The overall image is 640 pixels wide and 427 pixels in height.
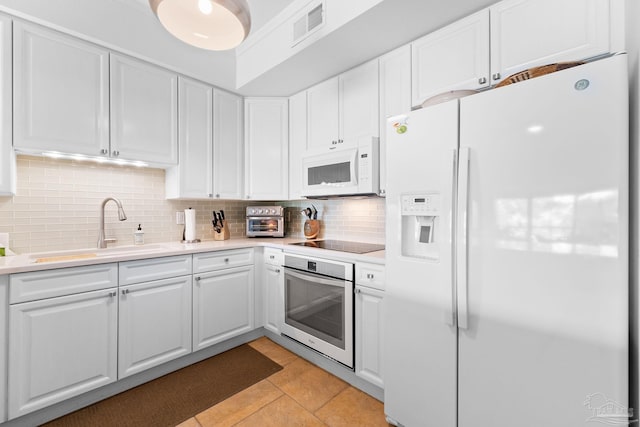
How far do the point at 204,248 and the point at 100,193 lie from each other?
971mm

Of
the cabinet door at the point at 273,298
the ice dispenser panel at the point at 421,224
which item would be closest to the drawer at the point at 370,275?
the ice dispenser panel at the point at 421,224

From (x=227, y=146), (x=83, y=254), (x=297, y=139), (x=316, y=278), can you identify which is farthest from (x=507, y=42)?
(x=83, y=254)

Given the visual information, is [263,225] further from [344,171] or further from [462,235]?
[462,235]

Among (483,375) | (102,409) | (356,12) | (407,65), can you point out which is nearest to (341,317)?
(483,375)

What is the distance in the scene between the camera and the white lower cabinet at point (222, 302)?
7.49 ft

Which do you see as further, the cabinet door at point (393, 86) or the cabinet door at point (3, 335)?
the cabinet door at point (393, 86)

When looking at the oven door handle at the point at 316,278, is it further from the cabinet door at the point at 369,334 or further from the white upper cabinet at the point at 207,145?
the white upper cabinet at the point at 207,145

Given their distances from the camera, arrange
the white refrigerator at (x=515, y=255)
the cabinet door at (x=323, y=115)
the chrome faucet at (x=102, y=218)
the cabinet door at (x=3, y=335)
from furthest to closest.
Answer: the cabinet door at (x=323, y=115) < the chrome faucet at (x=102, y=218) < the cabinet door at (x=3, y=335) < the white refrigerator at (x=515, y=255)

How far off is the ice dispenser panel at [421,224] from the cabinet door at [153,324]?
66.9 inches

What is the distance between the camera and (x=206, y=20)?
4.52 feet

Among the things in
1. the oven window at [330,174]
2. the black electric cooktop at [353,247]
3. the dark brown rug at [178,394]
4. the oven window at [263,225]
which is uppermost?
the oven window at [330,174]

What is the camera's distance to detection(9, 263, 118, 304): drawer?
1557mm

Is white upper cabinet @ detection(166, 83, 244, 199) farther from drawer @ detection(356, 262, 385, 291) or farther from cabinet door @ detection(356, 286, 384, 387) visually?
cabinet door @ detection(356, 286, 384, 387)

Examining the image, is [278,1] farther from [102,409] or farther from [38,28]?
[102,409]
